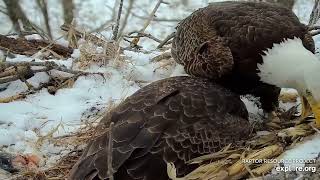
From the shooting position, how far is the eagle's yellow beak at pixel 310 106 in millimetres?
3238

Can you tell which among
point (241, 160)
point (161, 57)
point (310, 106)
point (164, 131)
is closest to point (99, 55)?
point (161, 57)

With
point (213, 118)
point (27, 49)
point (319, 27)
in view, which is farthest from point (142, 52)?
point (213, 118)

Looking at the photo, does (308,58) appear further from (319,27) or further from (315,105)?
(319,27)

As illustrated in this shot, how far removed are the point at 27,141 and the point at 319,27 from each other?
7.88 feet

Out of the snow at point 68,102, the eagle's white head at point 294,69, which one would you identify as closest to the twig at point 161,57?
the snow at point 68,102

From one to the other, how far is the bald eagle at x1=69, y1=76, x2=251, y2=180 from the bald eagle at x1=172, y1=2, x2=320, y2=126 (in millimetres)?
275

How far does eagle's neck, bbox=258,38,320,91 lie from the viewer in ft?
11.1

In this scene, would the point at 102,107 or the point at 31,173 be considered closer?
the point at 31,173

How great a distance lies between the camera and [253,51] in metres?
3.75

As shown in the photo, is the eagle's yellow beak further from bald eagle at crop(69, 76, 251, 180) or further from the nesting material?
bald eagle at crop(69, 76, 251, 180)

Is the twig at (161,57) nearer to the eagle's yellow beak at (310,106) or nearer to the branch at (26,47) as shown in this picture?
the branch at (26,47)

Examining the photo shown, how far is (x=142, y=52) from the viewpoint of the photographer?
517 cm

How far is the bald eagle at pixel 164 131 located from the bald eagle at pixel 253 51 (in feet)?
0.90

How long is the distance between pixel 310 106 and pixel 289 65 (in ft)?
0.91
